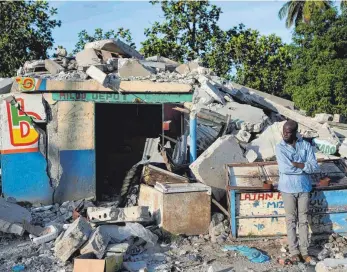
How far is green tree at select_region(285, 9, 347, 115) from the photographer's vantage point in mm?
18812

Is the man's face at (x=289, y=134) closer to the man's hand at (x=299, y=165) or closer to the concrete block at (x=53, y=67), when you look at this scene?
the man's hand at (x=299, y=165)

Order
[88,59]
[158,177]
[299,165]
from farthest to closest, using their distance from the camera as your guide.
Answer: [88,59] → [158,177] → [299,165]

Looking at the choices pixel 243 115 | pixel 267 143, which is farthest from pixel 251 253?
pixel 243 115

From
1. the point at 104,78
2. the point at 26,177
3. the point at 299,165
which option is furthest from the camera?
the point at 26,177

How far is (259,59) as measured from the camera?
66.8 ft

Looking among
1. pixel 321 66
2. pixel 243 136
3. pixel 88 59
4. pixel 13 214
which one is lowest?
pixel 13 214

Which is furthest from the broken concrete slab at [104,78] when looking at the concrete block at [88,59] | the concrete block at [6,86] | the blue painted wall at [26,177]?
the blue painted wall at [26,177]

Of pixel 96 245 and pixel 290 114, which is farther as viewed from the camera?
pixel 290 114

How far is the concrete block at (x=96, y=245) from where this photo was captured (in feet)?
19.4

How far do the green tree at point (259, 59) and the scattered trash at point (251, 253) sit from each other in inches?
564

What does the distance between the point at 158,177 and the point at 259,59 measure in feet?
45.0

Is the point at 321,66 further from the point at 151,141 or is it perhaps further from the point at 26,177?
the point at 26,177

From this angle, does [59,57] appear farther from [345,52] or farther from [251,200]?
[345,52]

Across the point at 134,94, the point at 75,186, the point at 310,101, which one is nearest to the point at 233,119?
the point at 134,94
